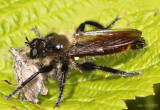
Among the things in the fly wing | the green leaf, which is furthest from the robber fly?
the green leaf

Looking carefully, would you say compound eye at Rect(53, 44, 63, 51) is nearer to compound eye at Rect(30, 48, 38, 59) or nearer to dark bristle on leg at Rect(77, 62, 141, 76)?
compound eye at Rect(30, 48, 38, 59)

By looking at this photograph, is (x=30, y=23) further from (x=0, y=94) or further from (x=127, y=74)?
(x=127, y=74)

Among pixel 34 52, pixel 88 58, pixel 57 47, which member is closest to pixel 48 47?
pixel 57 47

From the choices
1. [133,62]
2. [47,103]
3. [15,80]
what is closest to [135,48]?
[133,62]

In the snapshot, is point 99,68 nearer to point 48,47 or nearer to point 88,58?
point 88,58

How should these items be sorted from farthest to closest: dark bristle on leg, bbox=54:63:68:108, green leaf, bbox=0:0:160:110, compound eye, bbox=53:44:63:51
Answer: compound eye, bbox=53:44:63:51
dark bristle on leg, bbox=54:63:68:108
green leaf, bbox=0:0:160:110

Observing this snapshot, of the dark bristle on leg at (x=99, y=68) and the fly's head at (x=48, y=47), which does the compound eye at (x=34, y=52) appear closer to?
the fly's head at (x=48, y=47)

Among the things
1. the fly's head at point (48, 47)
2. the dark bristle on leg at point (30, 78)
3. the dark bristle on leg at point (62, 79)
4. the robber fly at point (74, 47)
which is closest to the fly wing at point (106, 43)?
the robber fly at point (74, 47)

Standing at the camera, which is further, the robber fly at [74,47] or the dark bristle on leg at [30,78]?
the robber fly at [74,47]
